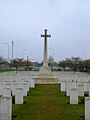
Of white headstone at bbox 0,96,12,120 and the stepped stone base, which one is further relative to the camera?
the stepped stone base

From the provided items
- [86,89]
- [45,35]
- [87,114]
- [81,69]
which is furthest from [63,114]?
[81,69]

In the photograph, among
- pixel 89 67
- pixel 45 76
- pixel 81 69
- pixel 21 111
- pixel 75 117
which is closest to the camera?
pixel 75 117

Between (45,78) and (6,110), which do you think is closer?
(6,110)

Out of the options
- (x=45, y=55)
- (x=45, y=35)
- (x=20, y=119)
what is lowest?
(x=20, y=119)

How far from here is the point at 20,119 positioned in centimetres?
1116

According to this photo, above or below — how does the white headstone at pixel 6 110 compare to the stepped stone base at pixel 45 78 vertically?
below

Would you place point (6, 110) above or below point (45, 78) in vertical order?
below

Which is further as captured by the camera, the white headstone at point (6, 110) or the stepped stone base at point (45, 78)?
the stepped stone base at point (45, 78)

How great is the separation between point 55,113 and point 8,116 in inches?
80.4

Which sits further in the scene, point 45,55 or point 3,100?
point 45,55

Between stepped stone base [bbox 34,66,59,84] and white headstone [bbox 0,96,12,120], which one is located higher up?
stepped stone base [bbox 34,66,59,84]

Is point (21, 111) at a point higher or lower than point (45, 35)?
lower

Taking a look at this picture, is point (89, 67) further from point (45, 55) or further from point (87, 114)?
point (87, 114)

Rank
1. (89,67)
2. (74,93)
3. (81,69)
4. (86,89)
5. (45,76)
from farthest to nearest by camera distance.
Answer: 1. (81,69)
2. (89,67)
3. (45,76)
4. (86,89)
5. (74,93)
